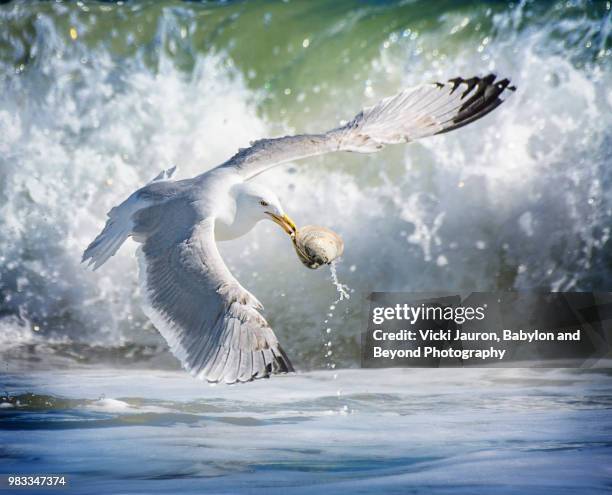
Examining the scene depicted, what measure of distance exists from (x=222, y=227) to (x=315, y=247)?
290mm

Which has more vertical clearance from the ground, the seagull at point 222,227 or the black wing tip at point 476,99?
the black wing tip at point 476,99

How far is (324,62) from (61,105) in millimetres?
1142

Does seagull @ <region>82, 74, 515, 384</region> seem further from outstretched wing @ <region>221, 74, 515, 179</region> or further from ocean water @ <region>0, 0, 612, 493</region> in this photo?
ocean water @ <region>0, 0, 612, 493</region>

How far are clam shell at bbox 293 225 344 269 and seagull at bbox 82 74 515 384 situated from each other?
0.33ft

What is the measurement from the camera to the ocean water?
3594mm

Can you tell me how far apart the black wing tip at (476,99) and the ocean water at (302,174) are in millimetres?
918

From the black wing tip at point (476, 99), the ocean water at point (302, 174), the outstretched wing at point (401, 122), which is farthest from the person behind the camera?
the ocean water at point (302, 174)

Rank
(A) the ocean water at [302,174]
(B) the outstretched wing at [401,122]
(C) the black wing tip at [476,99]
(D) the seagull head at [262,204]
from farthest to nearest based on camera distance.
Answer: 1. (A) the ocean water at [302,174]
2. (C) the black wing tip at [476,99]
3. (B) the outstretched wing at [401,122]
4. (D) the seagull head at [262,204]

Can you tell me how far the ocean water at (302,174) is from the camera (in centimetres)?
359

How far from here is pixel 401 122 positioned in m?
3.18

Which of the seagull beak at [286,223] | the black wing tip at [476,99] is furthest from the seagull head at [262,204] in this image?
the black wing tip at [476,99]

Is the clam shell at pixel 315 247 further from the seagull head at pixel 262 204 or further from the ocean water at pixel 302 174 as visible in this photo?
the ocean water at pixel 302 174

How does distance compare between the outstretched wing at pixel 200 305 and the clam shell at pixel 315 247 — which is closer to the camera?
the outstretched wing at pixel 200 305

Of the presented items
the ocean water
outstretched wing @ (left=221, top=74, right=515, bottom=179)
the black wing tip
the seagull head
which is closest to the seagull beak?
the seagull head
